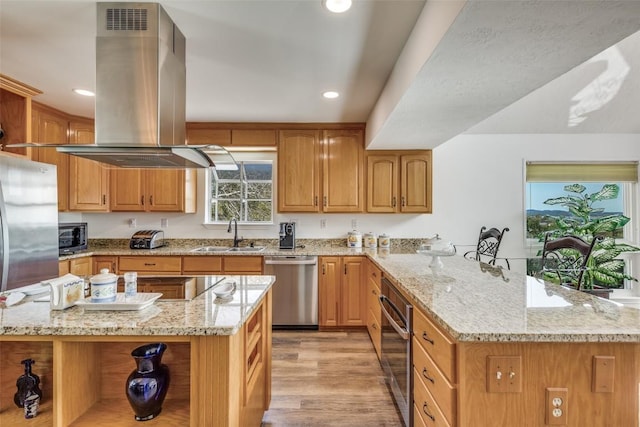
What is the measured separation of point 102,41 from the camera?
5.44 feet

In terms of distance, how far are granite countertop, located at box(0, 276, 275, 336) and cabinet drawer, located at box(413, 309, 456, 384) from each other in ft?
2.52

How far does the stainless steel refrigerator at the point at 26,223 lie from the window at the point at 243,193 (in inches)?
71.9

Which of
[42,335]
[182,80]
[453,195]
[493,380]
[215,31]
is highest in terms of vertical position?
[215,31]

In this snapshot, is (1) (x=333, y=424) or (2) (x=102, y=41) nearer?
(2) (x=102, y=41)

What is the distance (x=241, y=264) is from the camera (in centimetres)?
344

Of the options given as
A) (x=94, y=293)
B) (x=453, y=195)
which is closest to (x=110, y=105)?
(x=94, y=293)

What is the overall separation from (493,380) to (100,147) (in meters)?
2.00

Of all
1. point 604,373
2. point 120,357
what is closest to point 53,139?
point 120,357

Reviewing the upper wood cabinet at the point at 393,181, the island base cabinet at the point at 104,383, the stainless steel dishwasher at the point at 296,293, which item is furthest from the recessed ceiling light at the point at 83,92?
the upper wood cabinet at the point at 393,181

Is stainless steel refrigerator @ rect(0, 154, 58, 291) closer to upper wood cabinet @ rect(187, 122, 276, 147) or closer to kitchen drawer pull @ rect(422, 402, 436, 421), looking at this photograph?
upper wood cabinet @ rect(187, 122, 276, 147)

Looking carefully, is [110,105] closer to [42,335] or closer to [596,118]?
[42,335]

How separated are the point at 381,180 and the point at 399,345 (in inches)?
91.8

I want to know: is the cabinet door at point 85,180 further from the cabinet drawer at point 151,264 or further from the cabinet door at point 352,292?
the cabinet door at point 352,292

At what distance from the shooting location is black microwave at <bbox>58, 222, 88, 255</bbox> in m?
3.20
